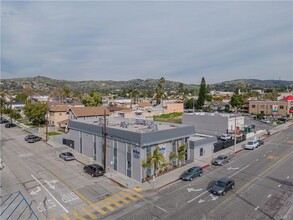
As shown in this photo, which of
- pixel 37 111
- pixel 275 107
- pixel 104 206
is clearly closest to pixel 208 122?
pixel 104 206

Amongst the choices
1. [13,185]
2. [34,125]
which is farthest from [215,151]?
[34,125]

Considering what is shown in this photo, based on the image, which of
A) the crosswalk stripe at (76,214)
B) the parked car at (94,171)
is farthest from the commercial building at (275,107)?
the crosswalk stripe at (76,214)

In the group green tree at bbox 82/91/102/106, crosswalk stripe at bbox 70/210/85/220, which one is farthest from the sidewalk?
green tree at bbox 82/91/102/106

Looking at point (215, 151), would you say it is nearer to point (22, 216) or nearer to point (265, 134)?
point (265, 134)

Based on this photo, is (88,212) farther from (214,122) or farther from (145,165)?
(214,122)

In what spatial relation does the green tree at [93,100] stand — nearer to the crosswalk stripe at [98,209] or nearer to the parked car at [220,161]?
the parked car at [220,161]

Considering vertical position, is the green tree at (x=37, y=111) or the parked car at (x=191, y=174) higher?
the green tree at (x=37, y=111)

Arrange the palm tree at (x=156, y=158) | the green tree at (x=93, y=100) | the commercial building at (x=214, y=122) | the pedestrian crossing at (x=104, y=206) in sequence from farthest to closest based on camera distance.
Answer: the green tree at (x=93, y=100) → the commercial building at (x=214, y=122) → the palm tree at (x=156, y=158) → the pedestrian crossing at (x=104, y=206)

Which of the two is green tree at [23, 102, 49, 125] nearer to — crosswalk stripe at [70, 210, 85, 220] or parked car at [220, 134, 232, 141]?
parked car at [220, 134, 232, 141]
